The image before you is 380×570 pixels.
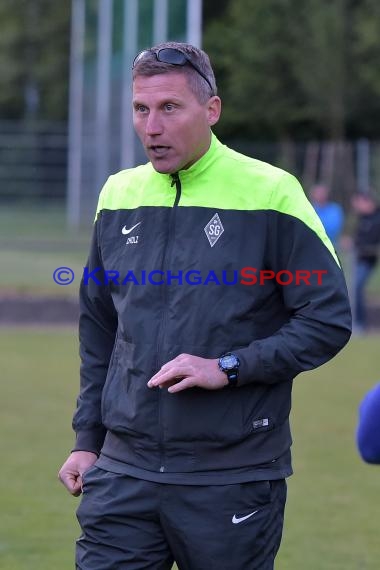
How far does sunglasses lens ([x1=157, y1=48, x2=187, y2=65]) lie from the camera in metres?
4.03

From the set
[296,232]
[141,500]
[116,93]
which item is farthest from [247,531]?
[116,93]

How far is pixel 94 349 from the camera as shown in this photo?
4.40 meters

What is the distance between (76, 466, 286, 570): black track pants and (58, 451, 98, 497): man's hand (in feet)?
0.75

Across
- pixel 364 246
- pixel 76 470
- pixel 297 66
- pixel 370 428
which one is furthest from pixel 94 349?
pixel 297 66

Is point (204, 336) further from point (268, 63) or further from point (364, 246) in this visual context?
point (268, 63)

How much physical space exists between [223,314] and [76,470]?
80cm

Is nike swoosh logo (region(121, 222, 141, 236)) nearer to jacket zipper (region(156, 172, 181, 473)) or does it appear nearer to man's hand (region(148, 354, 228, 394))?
jacket zipper (region(156, 172, 181, 473))

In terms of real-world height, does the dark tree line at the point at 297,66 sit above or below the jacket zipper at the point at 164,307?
above

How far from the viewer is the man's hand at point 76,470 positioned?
4348 millimetres

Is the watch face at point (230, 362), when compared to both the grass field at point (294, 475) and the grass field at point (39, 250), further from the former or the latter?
the grass field at point (39, 250)

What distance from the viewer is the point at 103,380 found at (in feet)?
14.4

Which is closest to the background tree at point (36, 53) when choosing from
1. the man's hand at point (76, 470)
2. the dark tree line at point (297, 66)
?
the dark tree line at point (297, 66)

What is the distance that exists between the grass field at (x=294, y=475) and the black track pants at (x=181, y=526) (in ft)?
9.66

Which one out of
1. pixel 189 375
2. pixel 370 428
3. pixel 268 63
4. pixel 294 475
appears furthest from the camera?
pixel 268 63
